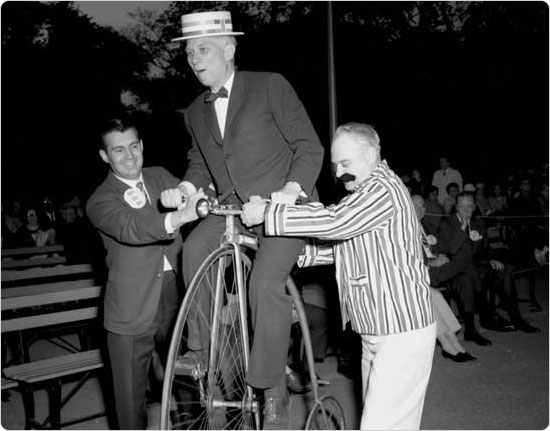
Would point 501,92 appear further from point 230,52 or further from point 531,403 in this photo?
point 230,52

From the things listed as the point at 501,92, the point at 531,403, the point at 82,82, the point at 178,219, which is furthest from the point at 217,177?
the point at 501,92

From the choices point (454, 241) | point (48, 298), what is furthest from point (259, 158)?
point (454, 241)

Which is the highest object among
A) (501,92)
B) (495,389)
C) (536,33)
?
(536,33)

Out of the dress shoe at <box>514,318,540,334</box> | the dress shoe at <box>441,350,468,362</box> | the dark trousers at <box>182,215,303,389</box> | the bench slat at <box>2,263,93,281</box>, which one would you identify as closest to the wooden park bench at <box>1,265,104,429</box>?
the bench slat at <box>2,263,93,281</box>

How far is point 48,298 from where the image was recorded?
6160 mm

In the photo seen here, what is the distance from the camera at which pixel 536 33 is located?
2816 cm

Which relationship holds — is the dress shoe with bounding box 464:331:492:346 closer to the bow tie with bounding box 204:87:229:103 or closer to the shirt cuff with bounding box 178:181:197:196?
the shirt cuff with bounding box 178:181:197:196

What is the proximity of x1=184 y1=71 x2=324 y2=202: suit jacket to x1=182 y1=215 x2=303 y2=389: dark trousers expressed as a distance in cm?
29

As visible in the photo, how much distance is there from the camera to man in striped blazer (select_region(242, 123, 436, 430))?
3436 mm

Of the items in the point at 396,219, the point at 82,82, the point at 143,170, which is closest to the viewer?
the point at 396,219

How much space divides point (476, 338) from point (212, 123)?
5.81 m

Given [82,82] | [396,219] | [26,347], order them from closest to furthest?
[396,219]
[26,347]
[82,82]

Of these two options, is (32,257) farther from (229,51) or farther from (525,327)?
(229,51)

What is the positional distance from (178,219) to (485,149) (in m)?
28.2
